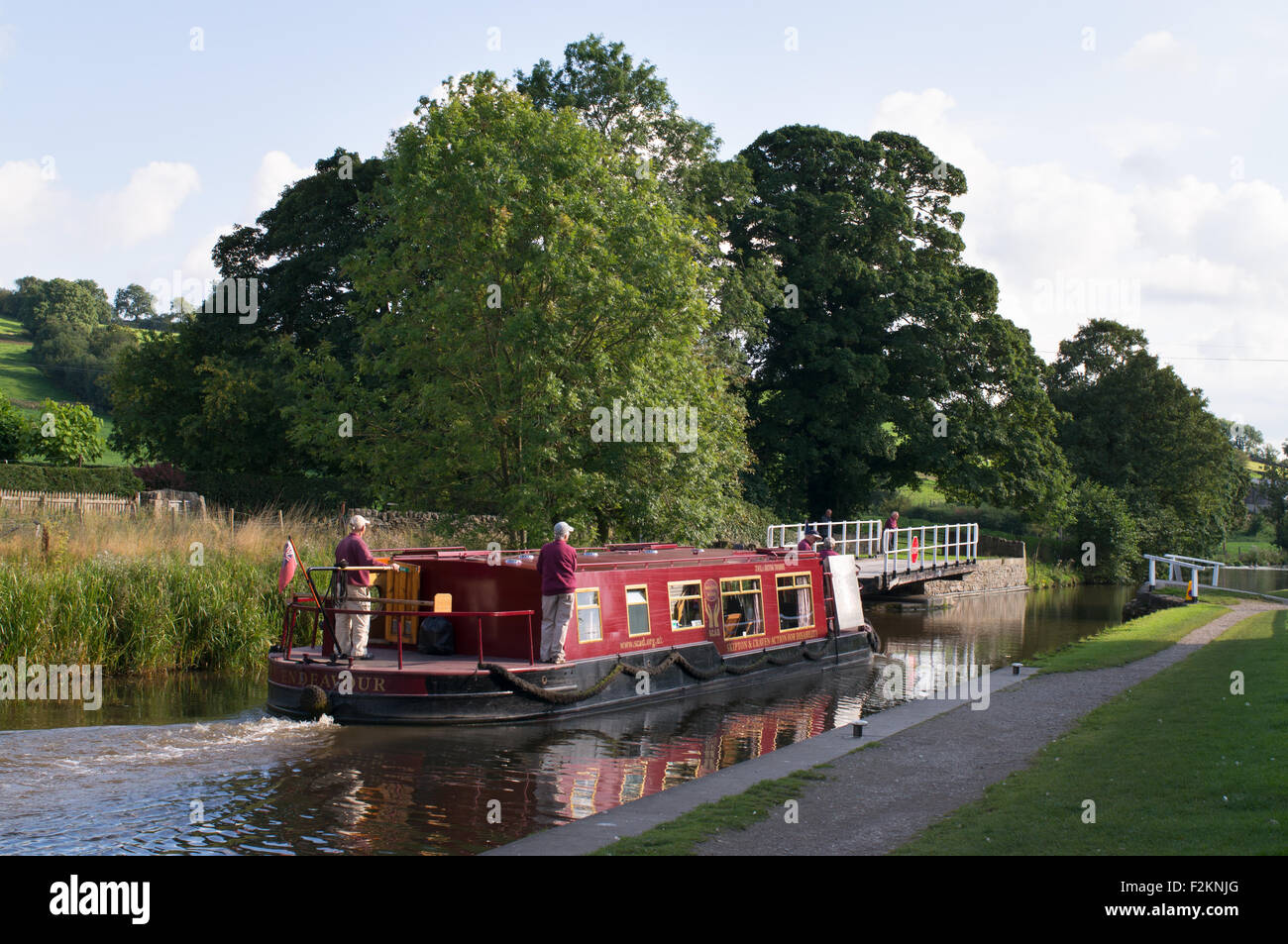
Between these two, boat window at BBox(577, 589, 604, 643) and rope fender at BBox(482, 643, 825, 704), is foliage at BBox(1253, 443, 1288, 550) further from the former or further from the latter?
boat window at BBox(577, 589, 604, 643)

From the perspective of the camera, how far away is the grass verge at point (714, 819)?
8.05 meters

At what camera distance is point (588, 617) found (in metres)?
16.3

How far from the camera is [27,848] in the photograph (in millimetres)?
8648

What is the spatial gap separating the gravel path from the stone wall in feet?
80.7

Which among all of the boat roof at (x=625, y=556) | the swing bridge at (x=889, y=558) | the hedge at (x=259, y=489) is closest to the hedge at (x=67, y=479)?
the hedge at (x=259, y=489)

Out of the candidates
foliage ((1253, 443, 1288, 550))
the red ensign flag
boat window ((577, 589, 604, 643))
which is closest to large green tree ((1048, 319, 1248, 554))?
foliage ((1253, 443, 1288, 550))

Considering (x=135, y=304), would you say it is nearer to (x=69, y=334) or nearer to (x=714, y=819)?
(x=69, y=334)

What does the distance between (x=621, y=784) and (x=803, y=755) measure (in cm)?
207

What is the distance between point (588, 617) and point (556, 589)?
1.43 m

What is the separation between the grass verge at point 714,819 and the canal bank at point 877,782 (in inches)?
1.6

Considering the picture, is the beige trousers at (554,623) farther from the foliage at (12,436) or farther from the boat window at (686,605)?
the foliage at (12,436)
